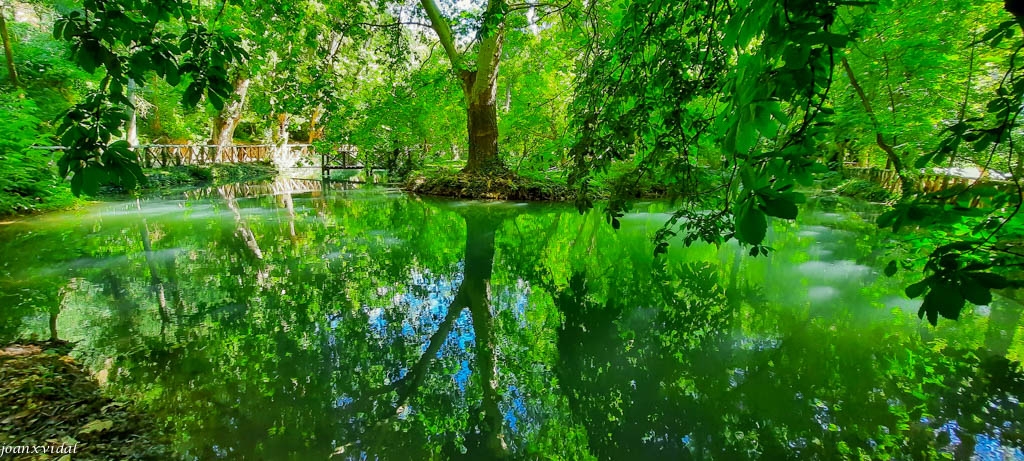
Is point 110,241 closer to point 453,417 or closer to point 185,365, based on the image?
point 185,365

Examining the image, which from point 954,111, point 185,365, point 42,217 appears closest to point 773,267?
point 954,111

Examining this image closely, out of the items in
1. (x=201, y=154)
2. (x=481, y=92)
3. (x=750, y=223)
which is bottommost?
(x=750, y=223)

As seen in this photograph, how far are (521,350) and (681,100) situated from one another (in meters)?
2.06

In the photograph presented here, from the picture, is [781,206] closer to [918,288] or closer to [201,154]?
[918,288]

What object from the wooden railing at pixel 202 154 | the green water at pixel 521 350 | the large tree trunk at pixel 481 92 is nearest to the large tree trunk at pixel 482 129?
the large tree trunk at pixel 481 92

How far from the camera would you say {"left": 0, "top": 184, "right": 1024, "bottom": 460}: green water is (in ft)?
7.72

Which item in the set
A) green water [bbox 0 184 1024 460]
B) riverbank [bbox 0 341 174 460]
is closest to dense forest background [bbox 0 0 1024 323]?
green water [bbox 0 184 1024 460]

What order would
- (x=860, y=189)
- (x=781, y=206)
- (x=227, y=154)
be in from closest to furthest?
(x=781, y=206) → (x=860, y=189) → (x=227, y=154)

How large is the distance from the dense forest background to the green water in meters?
0.70

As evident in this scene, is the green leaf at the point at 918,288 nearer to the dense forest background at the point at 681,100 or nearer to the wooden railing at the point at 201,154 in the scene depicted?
the dense forest background at the point at 681,100

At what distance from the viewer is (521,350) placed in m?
3.37

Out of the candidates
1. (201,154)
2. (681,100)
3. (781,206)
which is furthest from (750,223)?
(201,154)

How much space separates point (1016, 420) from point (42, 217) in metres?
13.1

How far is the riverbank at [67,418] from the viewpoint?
2.10 meters
